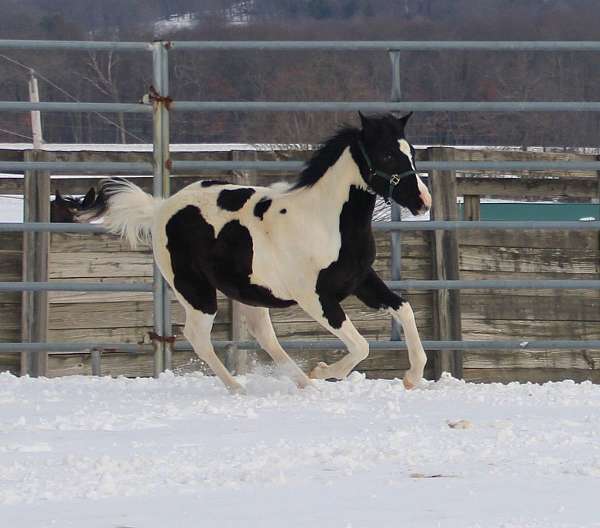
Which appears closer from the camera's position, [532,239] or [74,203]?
[74,203]

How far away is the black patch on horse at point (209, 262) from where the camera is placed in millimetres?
5473

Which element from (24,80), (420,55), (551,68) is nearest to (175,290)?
(24,80)

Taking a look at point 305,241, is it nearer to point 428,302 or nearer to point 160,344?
point 160,344

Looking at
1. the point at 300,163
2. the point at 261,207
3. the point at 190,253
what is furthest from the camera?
the point at 300,163

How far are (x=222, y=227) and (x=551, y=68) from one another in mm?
5252

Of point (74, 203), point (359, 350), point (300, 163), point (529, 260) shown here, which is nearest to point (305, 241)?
point (359, 350)

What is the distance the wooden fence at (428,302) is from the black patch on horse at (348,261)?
2373mm

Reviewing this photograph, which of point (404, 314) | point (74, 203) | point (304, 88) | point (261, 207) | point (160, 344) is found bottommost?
point (160, 344)

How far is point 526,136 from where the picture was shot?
864 cm

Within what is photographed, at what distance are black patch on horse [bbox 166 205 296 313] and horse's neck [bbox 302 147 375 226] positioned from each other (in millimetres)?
339

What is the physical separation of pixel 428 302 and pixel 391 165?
2849mm

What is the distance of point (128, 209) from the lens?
5.88 metres

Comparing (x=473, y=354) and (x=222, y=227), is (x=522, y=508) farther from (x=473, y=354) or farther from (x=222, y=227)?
(x=473, y=354)

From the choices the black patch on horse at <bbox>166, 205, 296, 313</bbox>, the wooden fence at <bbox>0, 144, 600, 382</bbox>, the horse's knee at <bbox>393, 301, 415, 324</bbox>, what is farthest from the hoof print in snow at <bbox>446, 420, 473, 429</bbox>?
the wooden fence at <bbox>0, 144, 600, 382</bbox>
